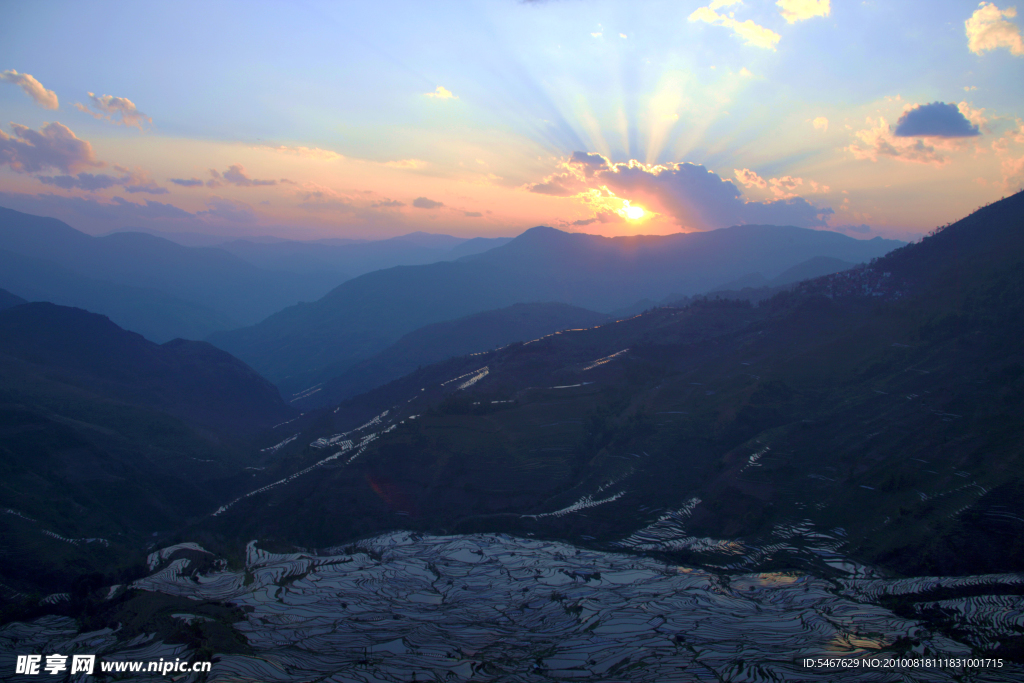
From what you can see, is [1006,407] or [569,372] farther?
[569,372]

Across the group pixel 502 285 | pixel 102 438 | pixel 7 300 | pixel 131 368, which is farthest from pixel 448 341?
pixel 502 285

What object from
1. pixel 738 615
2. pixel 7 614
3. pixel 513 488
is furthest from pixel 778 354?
pixel 7 614

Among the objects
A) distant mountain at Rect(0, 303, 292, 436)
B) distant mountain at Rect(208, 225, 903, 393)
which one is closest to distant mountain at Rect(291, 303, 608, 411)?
distant mountain at Rect(0, 303, 292, 436)

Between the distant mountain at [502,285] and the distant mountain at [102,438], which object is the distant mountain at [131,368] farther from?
the distant mountain at [502,285]

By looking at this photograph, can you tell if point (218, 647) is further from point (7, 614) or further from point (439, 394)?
point (439, 394)

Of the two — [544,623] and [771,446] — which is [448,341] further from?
[544,623]
